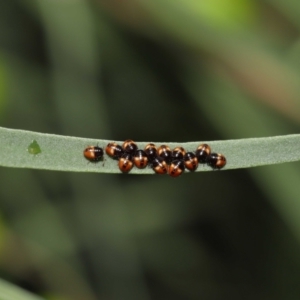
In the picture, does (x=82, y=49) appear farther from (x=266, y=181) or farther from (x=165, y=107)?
(x=266, y=181)

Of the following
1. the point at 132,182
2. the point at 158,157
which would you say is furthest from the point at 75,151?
the point at 132,182

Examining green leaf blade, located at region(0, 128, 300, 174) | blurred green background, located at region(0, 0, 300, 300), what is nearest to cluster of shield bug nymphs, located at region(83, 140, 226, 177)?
green leaf blade, located at region(0, 128, 300, 174)

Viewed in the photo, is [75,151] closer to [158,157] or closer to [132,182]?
[158,157]

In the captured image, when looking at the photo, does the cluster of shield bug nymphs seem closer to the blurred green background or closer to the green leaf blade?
the green leaf blade

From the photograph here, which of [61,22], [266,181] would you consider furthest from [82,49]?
[266,181]

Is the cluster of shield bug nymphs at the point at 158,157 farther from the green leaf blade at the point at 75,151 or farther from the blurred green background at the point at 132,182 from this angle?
the blurred green background at the point at 132,182
